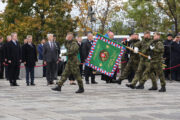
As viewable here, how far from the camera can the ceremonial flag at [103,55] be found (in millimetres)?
14211

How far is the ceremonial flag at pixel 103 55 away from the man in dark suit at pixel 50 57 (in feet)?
7.19

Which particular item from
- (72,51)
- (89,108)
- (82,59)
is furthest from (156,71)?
(82,59)

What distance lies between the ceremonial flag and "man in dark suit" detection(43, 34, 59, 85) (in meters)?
2.19

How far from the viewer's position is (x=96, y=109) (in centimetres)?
880

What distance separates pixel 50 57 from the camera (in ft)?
53.0

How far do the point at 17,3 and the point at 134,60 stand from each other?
3363 cm

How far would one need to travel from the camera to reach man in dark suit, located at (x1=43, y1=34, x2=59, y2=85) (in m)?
16.2

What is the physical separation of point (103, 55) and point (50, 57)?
8.42ft

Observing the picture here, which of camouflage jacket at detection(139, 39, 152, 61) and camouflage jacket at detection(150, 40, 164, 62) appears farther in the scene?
camouflage jacket at detection(139, 39, 152, 61)

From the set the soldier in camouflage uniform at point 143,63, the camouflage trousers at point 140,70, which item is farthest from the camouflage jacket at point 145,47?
the camouflage trousers at point 140,70

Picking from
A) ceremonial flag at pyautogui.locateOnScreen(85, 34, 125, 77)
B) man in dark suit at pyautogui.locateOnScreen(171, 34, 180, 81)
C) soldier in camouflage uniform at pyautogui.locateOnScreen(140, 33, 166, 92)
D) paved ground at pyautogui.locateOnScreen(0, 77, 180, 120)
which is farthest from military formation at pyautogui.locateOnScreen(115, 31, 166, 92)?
man in dark suit at pyautogui.locateOnScreen(171, 34, 180, 81)

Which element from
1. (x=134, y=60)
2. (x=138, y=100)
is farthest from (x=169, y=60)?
(x=138, y=100)

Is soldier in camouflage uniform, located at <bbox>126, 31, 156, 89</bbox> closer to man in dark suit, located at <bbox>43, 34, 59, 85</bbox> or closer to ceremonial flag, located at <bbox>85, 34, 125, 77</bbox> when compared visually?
ceremonial flag, located at <bbox>85, 34, 125, 77</bbox>

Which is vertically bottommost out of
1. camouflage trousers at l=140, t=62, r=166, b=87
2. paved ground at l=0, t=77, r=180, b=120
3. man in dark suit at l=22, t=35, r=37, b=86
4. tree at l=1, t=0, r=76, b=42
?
paved ground at l=0, t=77, r=180, b=120
